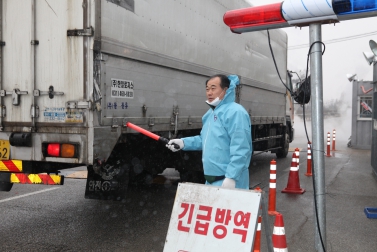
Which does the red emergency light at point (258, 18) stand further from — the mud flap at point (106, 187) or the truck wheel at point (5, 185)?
the truck wheel at point (5, 185)

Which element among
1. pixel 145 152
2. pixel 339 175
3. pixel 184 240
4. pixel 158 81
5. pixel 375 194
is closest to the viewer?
pixel 184 240

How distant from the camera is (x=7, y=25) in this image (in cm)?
518

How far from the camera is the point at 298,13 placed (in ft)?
10.7

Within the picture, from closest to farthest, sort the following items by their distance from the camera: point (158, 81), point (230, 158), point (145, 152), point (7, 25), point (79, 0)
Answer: point (230, 158), point (79, 0), point (7, 25), point (158, 81), point (145, 152)

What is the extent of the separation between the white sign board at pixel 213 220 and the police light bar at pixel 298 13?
140 cm

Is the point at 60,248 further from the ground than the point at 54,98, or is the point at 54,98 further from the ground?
the point at 54,98

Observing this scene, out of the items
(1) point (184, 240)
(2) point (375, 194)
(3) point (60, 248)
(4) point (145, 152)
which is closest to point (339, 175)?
(2) point (375, 194)

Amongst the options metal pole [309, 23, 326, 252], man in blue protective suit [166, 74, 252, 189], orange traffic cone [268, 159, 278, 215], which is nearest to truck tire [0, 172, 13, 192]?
man in blue protective suit [166, 74, 252, 189]

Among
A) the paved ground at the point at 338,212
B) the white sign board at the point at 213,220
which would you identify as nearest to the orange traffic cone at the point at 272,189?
the paved ground at the point at 338,212

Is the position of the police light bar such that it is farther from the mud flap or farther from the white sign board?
the mud flap

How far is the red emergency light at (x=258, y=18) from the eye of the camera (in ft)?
11.2

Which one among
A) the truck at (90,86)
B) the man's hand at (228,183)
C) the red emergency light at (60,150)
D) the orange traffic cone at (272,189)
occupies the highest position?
the truck at (90,86)

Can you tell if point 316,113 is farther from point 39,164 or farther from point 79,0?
point 39,164

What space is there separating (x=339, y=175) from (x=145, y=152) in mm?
6604
